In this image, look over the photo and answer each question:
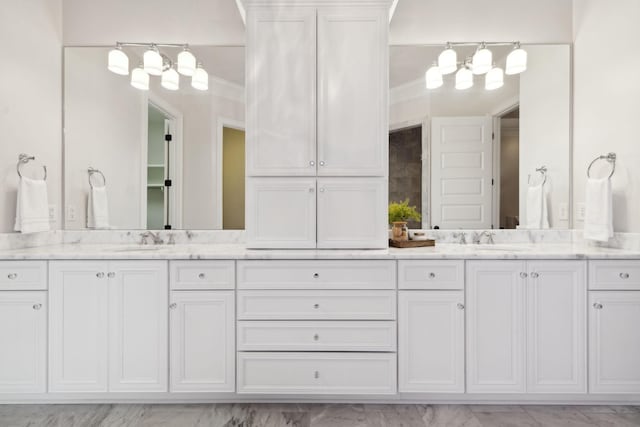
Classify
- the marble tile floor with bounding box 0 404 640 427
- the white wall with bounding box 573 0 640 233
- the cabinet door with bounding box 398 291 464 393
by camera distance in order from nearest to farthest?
the marble tile floor with bounding box 0 404 640 427
the cabinet door with bounding box 398 291 464 393
the white wall with bounding box 573 0 640 233

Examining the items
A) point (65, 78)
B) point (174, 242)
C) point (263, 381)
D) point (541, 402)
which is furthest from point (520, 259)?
point (65, 78)

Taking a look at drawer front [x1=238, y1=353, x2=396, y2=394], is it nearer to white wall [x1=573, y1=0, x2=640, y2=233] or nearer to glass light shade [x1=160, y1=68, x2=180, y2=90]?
white wall [x1=573, y1=0, x2=640, y2=233]

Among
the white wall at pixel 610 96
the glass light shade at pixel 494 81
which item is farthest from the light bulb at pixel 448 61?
the white wall at pixel 610 96

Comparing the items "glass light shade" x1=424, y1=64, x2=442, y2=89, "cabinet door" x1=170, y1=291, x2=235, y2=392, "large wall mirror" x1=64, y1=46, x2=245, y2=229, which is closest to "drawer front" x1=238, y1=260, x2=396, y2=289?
"cabinet door" x1=170, y1=291, x2=235, y2=392

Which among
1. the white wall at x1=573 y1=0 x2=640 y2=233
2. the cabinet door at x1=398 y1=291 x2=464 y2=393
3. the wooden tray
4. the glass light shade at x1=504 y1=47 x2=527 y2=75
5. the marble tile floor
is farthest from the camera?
the glass light shade at x1=504 y1=47 x2=527 y2=75

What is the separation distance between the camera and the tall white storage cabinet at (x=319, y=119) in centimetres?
226

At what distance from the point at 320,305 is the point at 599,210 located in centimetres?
179

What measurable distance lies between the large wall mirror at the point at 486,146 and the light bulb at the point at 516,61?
45 mm

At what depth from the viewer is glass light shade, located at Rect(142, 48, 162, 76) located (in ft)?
8.61

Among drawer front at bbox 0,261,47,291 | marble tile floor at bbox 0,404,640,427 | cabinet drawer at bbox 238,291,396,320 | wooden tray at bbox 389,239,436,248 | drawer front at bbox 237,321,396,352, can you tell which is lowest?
marble tile floor at bbox 0,404,640,427

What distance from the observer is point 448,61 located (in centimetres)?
261

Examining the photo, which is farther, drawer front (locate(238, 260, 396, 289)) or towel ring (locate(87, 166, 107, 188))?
towel ring (locate(87, 166, 107, 188))

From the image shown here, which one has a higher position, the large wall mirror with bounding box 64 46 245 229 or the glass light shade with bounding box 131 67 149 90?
the glass light shade with bounding box 131 67 149 90

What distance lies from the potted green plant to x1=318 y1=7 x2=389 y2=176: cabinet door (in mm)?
345
